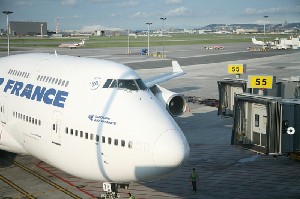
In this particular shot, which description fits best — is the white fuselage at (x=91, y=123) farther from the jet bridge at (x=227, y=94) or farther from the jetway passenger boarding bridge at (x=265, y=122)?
the jet bridge at (x=227, y=94)

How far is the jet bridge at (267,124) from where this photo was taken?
68.3ft

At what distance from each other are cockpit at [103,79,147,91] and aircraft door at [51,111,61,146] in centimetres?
279

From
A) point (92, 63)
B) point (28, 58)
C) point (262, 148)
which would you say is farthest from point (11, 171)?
point (262, 148)

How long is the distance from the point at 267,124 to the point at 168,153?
7098 millimetres

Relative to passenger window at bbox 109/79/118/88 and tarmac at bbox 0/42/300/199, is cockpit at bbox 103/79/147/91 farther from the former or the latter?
tarmac at bbox 0/42/300/199

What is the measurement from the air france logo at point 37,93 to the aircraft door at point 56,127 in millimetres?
472

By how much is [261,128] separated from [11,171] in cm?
1590

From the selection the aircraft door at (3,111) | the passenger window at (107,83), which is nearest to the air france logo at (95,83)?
the passenger window at (107,83)

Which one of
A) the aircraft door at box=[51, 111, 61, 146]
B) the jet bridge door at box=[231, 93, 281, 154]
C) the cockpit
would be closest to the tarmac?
the jet bridge door at box=[231, 93, 281, 154]

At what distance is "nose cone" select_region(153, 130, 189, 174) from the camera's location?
16188 mm

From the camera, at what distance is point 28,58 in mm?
26922

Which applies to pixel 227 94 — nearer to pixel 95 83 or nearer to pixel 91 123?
pixel 95 83

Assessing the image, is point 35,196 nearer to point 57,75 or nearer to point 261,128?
point 57,75

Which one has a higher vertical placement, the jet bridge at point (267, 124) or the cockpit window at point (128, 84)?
the cockpit window at point (128, 84)
